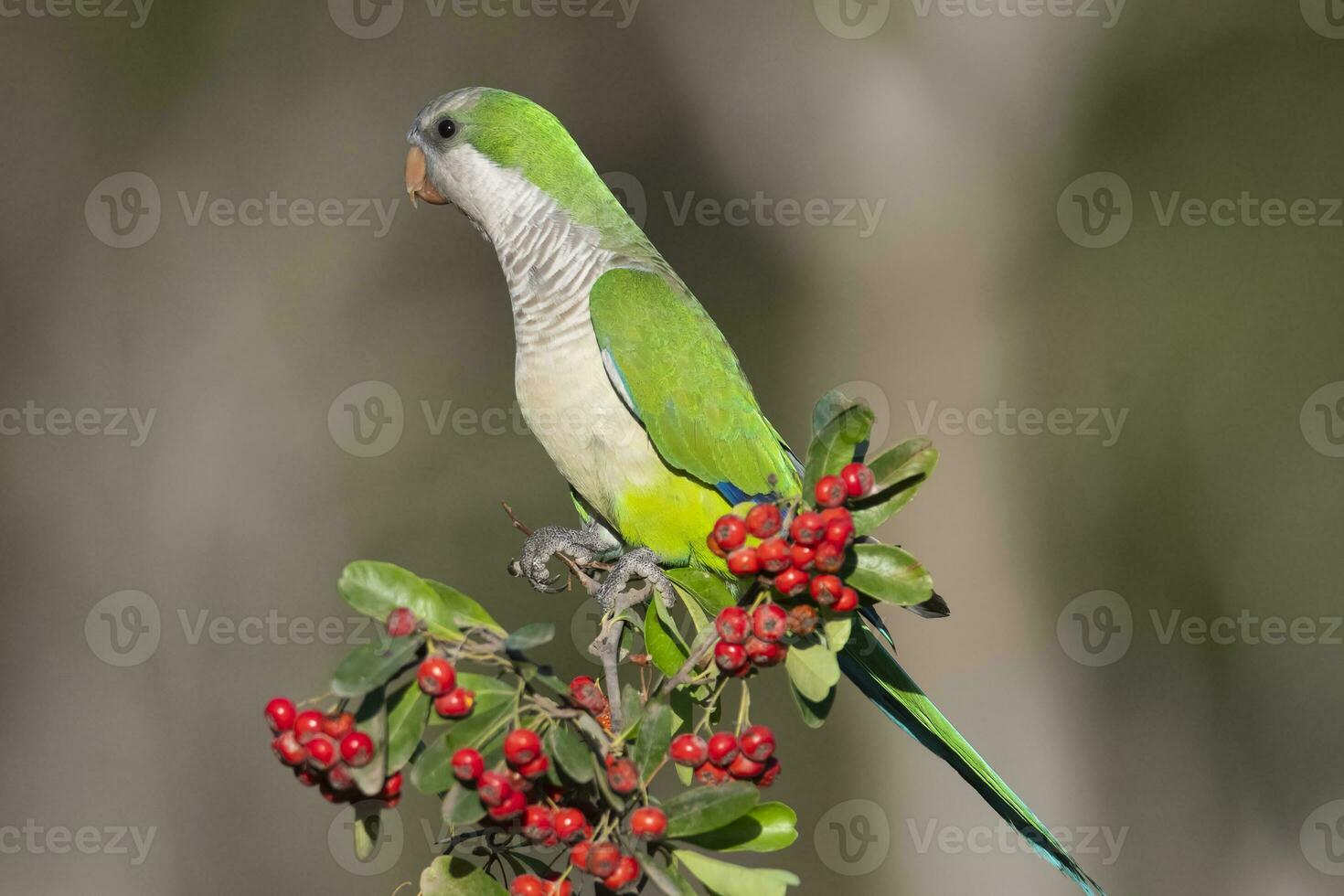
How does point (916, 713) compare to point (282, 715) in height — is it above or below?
above

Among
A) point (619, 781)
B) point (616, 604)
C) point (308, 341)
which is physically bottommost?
point (619, 781)

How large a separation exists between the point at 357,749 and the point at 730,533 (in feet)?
1.89

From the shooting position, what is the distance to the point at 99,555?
228 inches

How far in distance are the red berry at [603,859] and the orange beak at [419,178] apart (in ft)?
6.39

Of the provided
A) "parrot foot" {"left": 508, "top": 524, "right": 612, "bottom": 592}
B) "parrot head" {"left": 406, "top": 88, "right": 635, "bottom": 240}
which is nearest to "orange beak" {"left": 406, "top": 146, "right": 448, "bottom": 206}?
"parrot head" {"left": 406, "top": 88, "right": 635, "bottom": 240}

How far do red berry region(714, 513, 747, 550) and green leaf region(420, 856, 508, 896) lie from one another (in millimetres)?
553

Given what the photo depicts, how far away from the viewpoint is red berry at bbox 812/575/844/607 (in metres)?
1.64

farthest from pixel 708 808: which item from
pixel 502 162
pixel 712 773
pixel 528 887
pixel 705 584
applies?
Result: pixel 502 162

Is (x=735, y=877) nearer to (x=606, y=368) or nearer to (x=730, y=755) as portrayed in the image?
(x=730, y=755)

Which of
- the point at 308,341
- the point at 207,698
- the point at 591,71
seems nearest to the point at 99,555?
the point at 207,698

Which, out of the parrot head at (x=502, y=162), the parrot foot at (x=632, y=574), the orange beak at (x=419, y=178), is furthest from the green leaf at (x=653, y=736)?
the orange beak at (x=419, y=178)

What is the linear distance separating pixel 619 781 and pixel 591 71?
520cm

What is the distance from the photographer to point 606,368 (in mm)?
2807

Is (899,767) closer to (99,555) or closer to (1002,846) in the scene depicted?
(1002,846)
